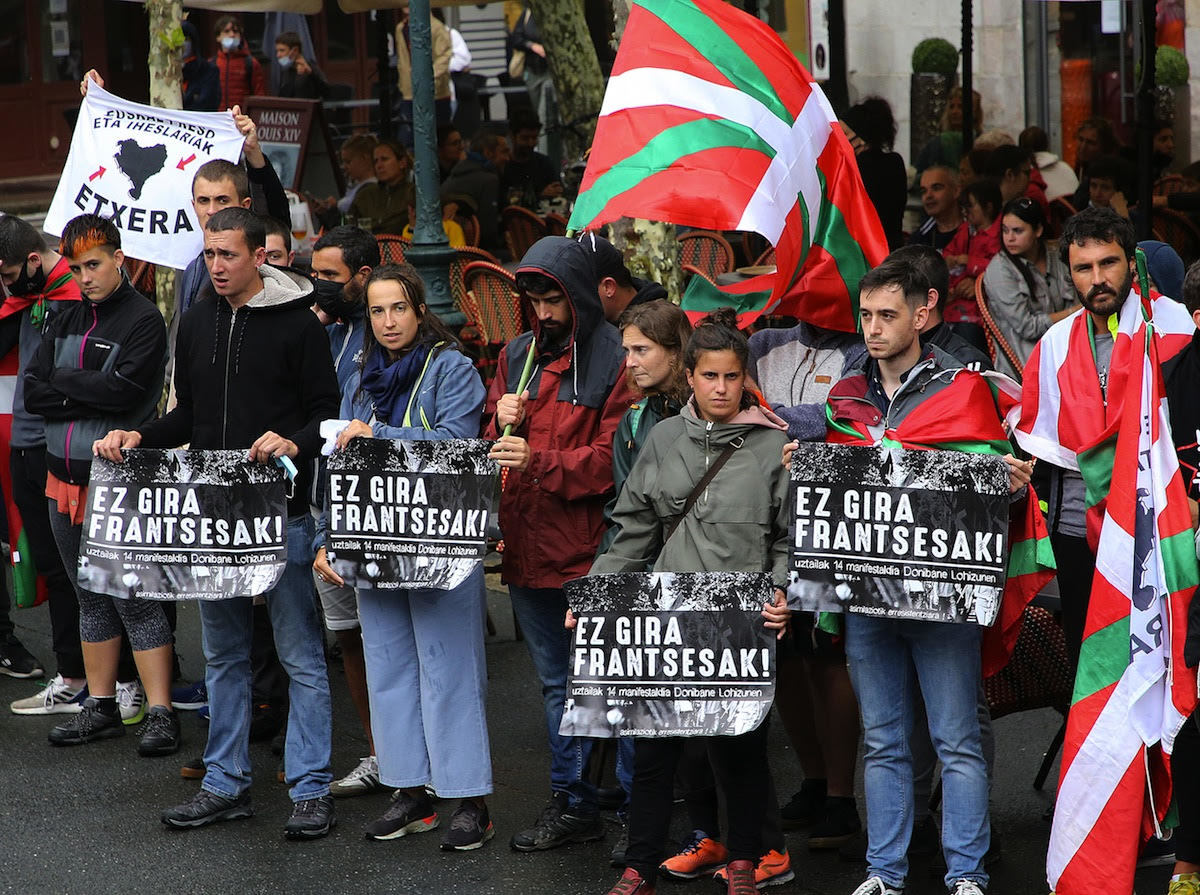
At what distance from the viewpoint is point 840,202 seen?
5930mm

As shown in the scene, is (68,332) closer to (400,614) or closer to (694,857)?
(400,614)

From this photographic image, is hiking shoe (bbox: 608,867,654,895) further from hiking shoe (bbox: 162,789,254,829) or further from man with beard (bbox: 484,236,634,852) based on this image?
hiking shoe (bbox: 162,789,254,829)

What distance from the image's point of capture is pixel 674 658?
475 cm

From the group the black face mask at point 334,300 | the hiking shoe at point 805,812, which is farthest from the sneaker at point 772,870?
the black face mask at point 334,300

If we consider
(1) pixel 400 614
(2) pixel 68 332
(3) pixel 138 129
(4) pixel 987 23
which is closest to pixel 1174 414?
(1) pixel 400 614

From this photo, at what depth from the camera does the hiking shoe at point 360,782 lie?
19.9 ft

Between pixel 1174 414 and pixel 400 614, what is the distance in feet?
8.25

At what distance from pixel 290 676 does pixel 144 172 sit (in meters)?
2.68

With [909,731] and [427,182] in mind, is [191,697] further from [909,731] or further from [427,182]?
[427,182]

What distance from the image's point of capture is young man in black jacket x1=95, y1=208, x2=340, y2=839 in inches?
224

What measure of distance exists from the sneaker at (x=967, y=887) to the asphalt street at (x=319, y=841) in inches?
11.4

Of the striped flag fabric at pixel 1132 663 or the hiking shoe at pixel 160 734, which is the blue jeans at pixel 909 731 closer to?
the striped flag fabric at pixel 1132 663

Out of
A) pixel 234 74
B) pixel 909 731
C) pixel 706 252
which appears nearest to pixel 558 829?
pixel 909 731

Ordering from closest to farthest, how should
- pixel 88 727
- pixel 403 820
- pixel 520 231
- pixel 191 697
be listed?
pixel 403 820
pixel 88 727
pixel 191 697
pixel 520 231
